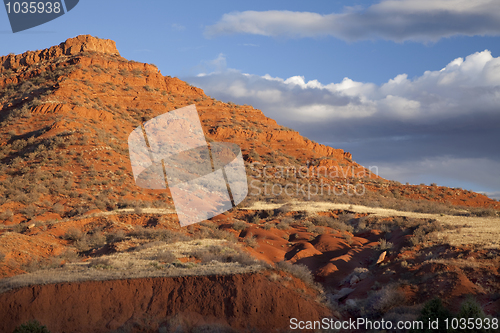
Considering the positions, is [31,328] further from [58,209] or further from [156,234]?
[58,209]

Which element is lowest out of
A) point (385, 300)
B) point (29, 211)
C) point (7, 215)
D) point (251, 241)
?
point (385, 300)

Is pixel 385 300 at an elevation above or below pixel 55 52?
below

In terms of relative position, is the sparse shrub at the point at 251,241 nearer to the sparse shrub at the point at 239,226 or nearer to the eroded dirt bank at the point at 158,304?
the sparse shrub at the point at 239,226

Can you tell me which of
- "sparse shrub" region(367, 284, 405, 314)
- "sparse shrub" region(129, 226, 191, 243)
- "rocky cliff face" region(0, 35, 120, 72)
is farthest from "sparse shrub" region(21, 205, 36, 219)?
"rocky cliff face" region(0, 35, 120, 72)

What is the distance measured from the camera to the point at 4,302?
9.34 m

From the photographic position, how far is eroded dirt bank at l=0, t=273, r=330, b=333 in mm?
9211

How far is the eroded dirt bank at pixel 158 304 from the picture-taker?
921 centimetres

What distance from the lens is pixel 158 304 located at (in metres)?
9.85

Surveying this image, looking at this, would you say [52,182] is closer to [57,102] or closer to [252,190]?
[57,102]

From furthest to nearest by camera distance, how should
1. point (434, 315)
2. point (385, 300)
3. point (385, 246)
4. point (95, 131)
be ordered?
point (95, 131)
point (385, 246)
point (385, 300)
point (434, 315)

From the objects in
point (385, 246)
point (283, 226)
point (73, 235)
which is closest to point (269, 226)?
point (283, 226)

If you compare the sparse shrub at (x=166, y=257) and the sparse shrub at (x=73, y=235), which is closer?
the sparse shrub at (x=166, y=257)

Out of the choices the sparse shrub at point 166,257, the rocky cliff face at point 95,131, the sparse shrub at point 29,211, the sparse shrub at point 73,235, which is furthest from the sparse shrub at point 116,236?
the sparse shrub at point 29,211

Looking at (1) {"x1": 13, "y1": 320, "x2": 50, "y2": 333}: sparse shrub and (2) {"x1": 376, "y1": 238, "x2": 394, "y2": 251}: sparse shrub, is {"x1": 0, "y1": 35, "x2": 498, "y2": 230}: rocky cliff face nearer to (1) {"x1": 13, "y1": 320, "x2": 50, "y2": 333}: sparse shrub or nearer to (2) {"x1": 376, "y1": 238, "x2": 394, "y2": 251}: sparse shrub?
(1) {"x1": 13, "y1": 320, "x2": 50, "y2": 333}: sparse shrub
